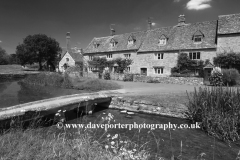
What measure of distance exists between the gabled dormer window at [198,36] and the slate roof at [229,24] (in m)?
2.53

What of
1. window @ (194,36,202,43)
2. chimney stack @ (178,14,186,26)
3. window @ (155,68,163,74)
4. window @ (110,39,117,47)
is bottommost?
window @ (155,68,163,74)

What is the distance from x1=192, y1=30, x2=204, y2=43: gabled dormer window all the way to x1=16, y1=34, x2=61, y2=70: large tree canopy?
4462cm

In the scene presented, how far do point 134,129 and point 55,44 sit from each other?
5631cm

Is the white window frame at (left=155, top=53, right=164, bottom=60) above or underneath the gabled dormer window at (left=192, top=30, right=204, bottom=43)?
underneath

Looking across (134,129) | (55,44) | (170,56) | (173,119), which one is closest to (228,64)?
(170,56)

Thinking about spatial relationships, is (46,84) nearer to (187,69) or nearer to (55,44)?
(187,69)

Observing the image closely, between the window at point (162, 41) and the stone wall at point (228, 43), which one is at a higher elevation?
the window at point (162, 41)

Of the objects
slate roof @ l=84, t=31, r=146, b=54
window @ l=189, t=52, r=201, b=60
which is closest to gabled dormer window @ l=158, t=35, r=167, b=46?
slate roof @ l=84, t=31, r=146, b=54

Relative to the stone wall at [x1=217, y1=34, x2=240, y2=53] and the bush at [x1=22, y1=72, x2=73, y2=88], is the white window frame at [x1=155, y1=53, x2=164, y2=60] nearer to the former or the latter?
the stone wall at [x1=217, y1=34, x2=240, y2=53]

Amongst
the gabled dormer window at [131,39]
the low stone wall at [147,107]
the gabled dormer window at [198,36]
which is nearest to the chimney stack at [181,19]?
the gabled dormer window at [198,36]

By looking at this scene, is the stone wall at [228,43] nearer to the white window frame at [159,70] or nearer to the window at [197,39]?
the window at [197,39]

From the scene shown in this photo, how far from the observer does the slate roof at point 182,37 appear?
24.0 metres

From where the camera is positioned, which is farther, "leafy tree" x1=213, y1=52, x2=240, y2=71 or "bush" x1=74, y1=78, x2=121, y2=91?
"leafy tree" x1=213, y1=52, x2=240, y2=71

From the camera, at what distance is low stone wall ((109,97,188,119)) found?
8.48m
